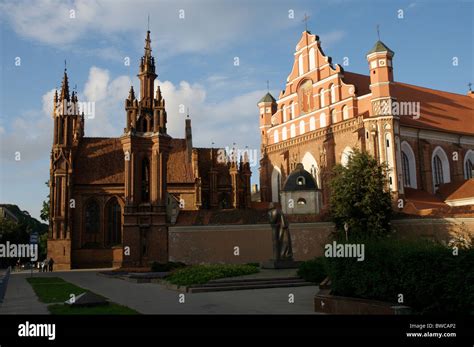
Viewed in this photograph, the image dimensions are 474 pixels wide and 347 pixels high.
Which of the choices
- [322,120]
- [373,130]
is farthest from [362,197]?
[322,120]

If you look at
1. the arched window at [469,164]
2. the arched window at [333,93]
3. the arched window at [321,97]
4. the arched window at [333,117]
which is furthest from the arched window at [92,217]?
the arched window at [469,164]

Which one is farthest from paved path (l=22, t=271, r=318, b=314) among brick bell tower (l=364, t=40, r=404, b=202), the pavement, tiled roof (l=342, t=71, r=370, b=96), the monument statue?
tiled roof (l=342, t=71, r=370, b=96)

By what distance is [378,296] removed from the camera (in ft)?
42.8

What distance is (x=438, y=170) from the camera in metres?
50.8

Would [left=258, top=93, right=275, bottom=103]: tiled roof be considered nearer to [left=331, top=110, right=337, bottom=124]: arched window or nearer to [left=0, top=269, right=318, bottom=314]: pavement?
[left=331, top=110, right=337, bottom=124]: arched window

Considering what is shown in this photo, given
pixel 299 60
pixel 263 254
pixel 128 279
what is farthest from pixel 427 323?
pixel 299 60

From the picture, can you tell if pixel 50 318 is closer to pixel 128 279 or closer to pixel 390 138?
pixel 128 279

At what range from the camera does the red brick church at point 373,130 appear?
4416cm

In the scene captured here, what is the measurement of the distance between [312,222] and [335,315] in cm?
2594

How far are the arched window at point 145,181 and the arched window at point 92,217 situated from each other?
41.0 feet

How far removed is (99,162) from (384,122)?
1238 inches

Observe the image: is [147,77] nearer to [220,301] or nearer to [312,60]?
[312,60]

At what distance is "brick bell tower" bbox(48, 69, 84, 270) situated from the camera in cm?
4878

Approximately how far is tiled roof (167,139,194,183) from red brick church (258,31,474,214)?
9581mm
